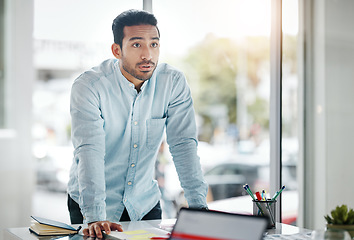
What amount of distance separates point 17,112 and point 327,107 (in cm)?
194

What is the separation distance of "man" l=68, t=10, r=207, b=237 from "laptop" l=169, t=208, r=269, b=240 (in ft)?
3.03

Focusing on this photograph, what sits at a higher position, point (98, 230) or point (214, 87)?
point (214, 87)

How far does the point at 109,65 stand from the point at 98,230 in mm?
929

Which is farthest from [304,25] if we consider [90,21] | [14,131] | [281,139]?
[14,131]

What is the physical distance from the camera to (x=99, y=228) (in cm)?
170

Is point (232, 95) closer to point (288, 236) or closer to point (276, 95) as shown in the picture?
point (276, 95)

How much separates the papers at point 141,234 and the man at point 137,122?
429 millimetres

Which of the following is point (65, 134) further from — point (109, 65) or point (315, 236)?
point (315, 236)

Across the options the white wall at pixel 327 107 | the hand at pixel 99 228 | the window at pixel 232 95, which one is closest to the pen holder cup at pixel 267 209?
the hand at pixel 99 228

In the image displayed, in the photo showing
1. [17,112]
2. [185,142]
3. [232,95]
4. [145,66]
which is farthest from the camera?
[232,95]

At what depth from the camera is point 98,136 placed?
2068 mm

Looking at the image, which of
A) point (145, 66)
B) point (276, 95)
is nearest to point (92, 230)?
point (145, 66)

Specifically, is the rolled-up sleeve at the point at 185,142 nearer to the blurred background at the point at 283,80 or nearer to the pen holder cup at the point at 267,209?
the pen holder cup at the point at 267,209

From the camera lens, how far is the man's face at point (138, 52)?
2.39m
